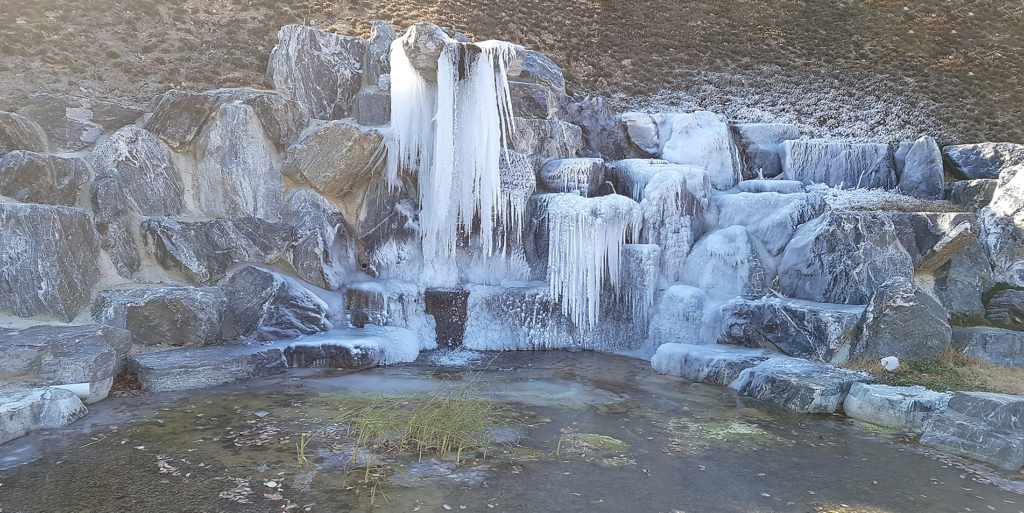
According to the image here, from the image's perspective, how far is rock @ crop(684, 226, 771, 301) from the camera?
32.1 ft

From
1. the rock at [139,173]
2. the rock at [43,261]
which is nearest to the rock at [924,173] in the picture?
the rock at [139,173]

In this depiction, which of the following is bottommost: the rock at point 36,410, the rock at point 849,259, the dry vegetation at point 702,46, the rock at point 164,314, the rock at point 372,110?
the rock at point 36,410

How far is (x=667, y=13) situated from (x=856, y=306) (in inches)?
602

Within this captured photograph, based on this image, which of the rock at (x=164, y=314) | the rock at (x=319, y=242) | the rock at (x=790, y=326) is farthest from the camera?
the rock at (x=319, y=242)

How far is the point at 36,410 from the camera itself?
18.1 ft

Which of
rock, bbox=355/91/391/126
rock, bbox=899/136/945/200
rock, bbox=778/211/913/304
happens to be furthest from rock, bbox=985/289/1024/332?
rock, bbox=355/91/391/126

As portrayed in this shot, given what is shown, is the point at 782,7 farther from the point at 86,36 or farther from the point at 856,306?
the point at 86,36

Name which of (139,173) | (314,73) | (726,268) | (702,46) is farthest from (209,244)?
(702,46)

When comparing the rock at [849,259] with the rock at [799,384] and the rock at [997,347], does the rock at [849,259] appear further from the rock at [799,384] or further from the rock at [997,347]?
the rock at [799,384]

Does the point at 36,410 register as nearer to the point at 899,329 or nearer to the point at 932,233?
the point at 899,329

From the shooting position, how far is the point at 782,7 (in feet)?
71.1

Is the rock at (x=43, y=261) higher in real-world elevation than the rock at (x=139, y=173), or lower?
lower

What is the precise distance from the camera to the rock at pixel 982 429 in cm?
528

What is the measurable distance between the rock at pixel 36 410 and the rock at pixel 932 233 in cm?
1001
